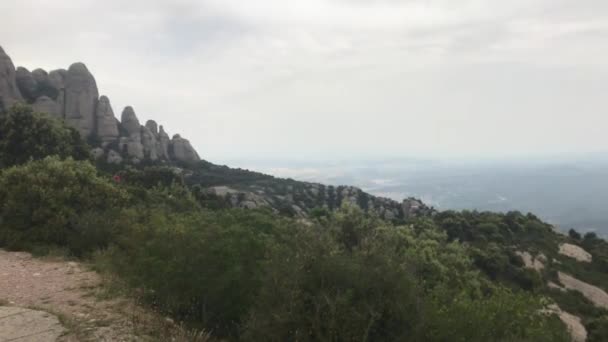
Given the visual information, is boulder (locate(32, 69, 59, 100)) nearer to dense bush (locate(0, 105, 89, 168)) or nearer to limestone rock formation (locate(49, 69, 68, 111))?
limestone rock formation (locate(49, 69, 68, 111))

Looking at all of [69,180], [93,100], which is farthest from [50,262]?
[93,100]

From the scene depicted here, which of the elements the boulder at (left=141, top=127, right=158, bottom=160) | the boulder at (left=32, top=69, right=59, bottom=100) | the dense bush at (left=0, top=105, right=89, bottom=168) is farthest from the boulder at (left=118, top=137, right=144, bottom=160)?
the dense bush at (left=0, top=105, right=89, bottom=168)

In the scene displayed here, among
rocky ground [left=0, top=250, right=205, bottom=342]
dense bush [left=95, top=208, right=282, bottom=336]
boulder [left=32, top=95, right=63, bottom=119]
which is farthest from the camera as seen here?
boulder [left=32, top=95, right=63, bottom=119]

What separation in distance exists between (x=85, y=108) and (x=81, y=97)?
2.19m

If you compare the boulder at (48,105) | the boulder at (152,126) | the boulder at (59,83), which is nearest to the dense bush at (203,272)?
the boulder at (48,105)

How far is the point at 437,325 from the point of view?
359 inches

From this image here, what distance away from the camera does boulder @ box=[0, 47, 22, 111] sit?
66.5 m

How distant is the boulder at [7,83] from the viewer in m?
66.5

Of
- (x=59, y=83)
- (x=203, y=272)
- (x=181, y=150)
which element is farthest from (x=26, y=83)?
(x=203, y=272)

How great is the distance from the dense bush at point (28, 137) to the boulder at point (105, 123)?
39283 mm

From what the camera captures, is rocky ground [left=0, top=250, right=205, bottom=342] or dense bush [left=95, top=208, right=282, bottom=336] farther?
dense bush [left=95, top=208, right=282, bottom=336]

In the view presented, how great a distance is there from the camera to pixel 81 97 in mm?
78625

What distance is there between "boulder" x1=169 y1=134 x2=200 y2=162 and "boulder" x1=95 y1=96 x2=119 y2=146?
11.9m

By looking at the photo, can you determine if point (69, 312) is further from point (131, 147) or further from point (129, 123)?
point (129, 123)
